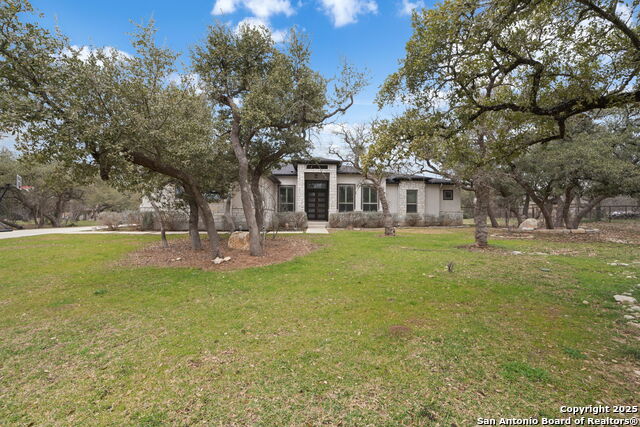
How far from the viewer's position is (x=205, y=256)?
32.8 ft

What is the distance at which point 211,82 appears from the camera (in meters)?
9.34

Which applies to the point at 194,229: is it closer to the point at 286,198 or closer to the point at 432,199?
the point at 286,198

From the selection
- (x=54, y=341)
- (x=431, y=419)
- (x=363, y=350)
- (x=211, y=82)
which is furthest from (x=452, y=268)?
(x=211, y=82)

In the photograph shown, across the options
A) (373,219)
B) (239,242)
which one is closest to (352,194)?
(373,219)

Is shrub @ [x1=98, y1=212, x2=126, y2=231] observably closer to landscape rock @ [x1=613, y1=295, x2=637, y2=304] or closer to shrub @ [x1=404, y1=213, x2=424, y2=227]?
shrub @ [x1=404, y1=213, x2=424, y2=227]

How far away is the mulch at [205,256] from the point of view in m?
8.66

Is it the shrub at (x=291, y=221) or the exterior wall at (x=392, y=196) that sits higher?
the exterior wall at (x=392, y=196)

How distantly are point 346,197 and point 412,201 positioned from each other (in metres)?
5.48

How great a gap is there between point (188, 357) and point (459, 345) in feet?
10.7

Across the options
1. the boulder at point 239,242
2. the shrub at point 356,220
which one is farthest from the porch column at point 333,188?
the boulder at point 239,242

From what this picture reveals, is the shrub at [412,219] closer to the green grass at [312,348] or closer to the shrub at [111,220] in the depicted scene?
the green grass at [312,348]

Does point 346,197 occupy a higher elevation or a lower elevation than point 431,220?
higher

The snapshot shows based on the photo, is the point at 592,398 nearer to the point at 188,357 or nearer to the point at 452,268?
the point at 188,357

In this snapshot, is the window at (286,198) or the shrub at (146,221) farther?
the window at (286,198)
